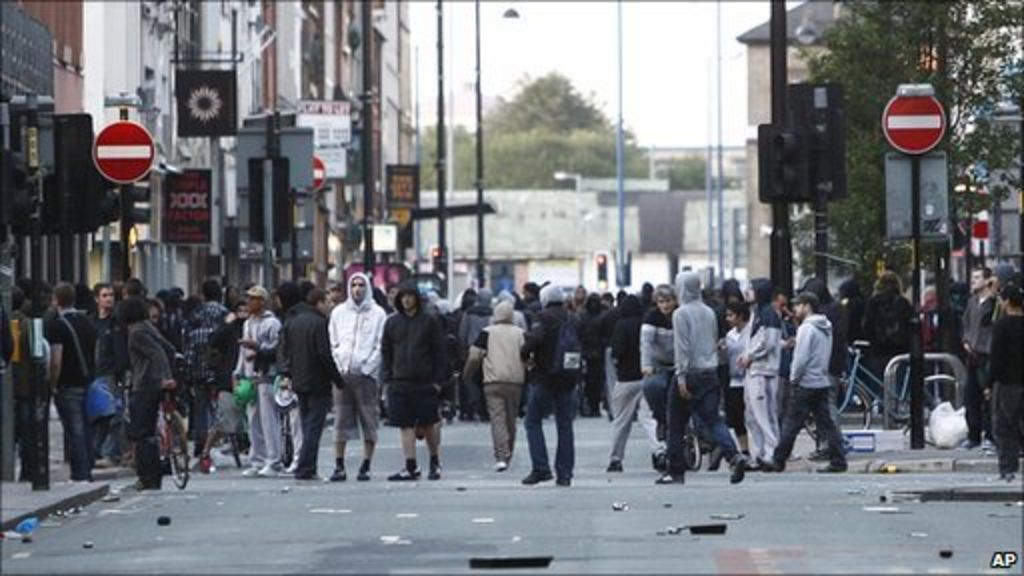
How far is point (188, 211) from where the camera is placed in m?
41.7

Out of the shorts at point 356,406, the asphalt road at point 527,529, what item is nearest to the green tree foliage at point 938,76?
the shorts at point 356,406

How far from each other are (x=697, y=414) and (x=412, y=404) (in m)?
2.79

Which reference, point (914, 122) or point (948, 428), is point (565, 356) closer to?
point (914, 122)

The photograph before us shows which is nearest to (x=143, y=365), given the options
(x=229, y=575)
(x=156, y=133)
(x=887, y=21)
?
(x=229, y=575)

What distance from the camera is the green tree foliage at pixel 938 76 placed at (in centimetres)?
4016

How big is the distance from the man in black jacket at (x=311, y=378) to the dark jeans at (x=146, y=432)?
2.18 meters

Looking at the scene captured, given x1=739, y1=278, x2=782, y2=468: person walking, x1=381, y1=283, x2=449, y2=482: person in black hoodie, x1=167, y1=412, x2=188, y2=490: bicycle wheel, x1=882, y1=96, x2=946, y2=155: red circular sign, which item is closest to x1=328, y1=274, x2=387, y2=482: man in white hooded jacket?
x1=381, y1=283, x2=449, y2=482: person in black hoodie

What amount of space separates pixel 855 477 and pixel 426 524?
25.0ft

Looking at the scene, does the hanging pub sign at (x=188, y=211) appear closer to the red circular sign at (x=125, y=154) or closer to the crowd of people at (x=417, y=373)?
Result: the crowd of people at (x=417, y=373)

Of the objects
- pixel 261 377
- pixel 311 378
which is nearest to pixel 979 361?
pixel 311 378

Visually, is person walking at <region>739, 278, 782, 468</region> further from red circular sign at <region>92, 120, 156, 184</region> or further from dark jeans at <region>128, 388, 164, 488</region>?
dark jeans at <region>128, 388, 164, 488</region>

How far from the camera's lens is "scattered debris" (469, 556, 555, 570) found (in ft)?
55.8

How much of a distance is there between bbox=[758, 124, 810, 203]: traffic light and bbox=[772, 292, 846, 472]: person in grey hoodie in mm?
3052

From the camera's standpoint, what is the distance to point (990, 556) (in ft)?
59.0
